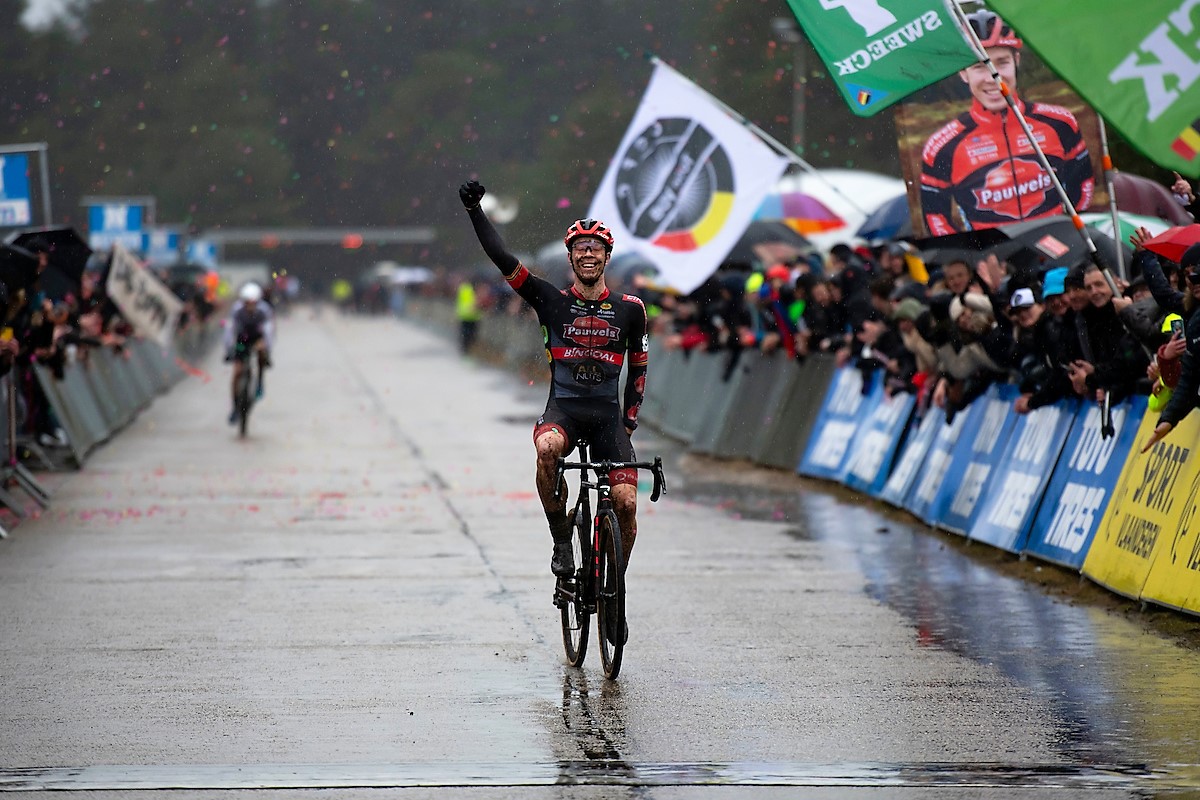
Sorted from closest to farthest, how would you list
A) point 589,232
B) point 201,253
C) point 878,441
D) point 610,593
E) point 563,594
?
point 610,593 → point 589,232 → point 563,594 → point 878,441 → point 201,253

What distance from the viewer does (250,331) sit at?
25.4 meters

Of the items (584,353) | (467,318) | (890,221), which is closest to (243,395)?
(890,221)

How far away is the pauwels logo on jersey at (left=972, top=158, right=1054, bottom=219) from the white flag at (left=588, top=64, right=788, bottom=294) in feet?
14.5

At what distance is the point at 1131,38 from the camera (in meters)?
8.80

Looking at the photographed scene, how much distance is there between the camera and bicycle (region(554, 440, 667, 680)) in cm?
857

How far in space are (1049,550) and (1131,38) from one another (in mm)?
4418

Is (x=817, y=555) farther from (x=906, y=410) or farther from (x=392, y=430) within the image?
(x=392, y=430)

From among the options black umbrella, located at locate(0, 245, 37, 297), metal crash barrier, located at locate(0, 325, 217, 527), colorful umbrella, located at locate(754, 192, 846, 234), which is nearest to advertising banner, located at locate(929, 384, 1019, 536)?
metal crash barrier, located at locate(0, 325, 217, 527)

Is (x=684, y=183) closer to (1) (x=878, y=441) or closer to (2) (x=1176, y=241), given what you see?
(1) (x=878, y=441)

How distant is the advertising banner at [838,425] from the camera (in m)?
17.6

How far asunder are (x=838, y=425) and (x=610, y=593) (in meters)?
9.90

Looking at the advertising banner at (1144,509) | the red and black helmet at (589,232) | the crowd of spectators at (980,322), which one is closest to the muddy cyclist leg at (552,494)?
the red and black helmet at (589,232)

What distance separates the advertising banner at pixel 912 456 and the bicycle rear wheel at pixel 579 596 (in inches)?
259

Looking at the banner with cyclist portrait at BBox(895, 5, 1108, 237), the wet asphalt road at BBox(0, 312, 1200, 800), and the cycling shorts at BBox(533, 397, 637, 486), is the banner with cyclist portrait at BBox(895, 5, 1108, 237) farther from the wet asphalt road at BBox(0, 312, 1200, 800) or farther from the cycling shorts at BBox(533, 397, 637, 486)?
the cycling shorts at BBox(533, 397, 637, 486)
